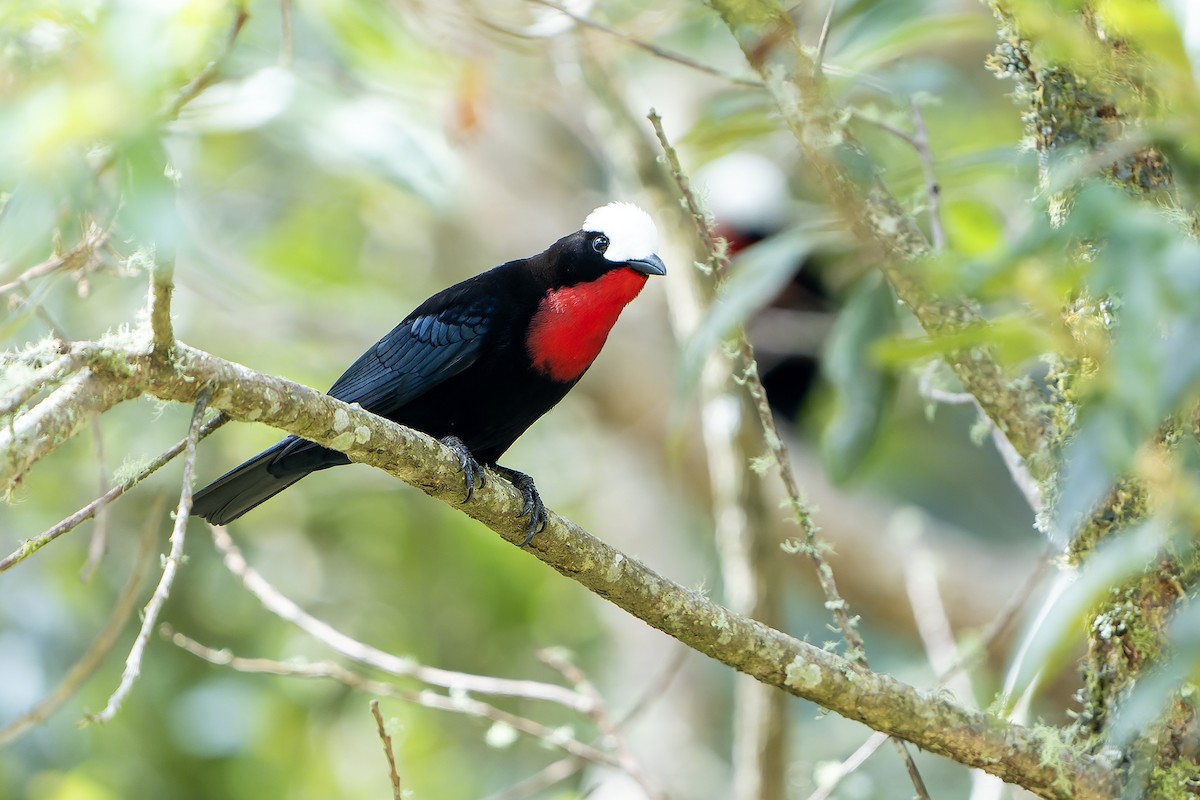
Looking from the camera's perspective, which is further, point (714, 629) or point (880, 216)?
point (880, 216)

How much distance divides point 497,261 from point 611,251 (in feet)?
10.5

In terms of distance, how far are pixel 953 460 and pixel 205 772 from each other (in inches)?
182

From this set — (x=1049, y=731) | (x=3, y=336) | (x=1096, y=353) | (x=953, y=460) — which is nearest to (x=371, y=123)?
(x=3, y=336)

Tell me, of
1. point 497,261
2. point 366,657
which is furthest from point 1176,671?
point 497,261

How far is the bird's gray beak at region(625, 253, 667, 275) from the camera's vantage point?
3410 mm

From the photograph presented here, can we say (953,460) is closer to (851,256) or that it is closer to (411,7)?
(851,256)

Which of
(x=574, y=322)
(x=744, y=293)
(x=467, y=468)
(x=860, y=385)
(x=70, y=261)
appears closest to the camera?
(x=70, y=261)

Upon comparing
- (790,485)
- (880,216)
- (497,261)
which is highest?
(880,216)

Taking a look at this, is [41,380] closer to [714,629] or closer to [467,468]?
[467,468]

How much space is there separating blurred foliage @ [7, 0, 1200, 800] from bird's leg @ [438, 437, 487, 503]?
1.64 ft

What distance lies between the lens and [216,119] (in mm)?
3869

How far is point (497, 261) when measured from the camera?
21.6 ft

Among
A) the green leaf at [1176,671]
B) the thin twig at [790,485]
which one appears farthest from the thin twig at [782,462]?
the green leaf at [1176,671]

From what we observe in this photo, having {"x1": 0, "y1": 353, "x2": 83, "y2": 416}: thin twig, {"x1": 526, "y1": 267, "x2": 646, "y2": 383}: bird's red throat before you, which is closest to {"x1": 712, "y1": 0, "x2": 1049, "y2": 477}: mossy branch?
{"x1": 526, "y1": 267, "x2": 646, "y2": 383}: bird's red throat
